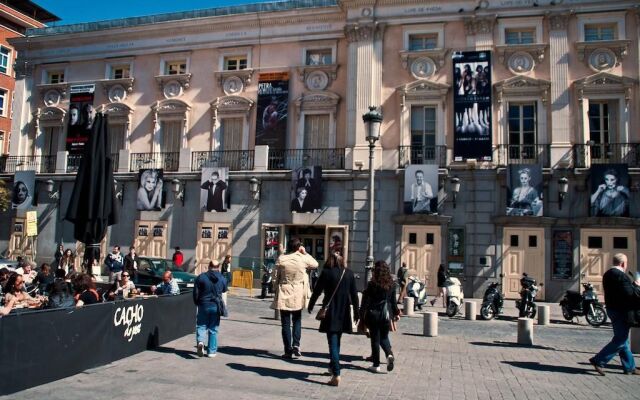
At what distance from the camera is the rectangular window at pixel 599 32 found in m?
22.1

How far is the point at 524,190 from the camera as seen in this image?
21.2m

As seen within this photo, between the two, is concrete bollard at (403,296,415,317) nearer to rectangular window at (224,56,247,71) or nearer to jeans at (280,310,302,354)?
jeans at (280,310,302,354)

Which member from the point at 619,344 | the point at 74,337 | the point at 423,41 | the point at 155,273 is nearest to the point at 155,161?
the point at 155,273

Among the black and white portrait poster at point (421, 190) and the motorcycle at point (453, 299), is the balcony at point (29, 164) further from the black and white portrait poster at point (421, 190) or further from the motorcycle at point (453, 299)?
the motorcycle at point (453, 299)

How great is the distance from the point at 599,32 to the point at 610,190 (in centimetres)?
665

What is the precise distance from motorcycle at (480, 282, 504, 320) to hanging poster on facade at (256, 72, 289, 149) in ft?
38.5

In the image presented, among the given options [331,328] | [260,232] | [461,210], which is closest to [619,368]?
[331,328]

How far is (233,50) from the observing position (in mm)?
26641

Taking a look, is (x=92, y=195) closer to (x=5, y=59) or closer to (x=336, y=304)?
(x=336, y=304)

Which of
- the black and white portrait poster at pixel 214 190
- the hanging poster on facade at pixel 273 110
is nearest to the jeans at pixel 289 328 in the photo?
the black and white portrait poster at pixel 214 190

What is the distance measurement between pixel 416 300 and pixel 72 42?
2323 centimetres

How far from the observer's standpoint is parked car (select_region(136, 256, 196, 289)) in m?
19.1

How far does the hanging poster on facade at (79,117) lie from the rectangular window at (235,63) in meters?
7.55

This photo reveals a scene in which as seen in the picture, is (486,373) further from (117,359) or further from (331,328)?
(117,359)
